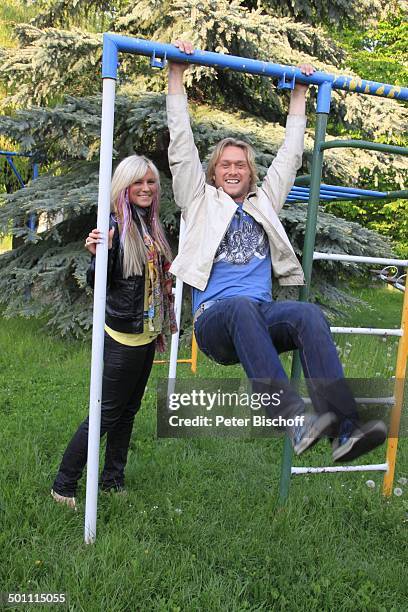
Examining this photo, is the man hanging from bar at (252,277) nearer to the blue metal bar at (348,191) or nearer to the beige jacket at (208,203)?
the beige jacket at (208,203)

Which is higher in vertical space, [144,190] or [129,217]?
[144,190]

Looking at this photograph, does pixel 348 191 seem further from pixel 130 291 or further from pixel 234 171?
pixel 130 291

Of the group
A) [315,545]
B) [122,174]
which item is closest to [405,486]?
[315,545]

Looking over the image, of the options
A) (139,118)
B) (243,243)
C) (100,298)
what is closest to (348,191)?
(243,243)

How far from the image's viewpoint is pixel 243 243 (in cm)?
273

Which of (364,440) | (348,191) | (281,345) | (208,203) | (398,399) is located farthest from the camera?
(348,191)

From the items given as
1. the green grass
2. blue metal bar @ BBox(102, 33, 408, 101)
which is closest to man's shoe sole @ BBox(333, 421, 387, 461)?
the green grass

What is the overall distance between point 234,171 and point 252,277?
1.82 feet

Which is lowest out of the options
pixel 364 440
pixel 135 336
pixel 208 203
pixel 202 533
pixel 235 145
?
pixel 202 533

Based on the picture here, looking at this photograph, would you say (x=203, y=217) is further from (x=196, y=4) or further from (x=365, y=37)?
(x=365, y=37)

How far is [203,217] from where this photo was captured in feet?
8.90

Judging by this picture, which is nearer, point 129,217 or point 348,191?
point 129,217

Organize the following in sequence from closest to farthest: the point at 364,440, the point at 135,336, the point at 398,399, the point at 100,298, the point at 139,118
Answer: the point at 364,440
the point at 100,298
the point at 135,336
the point at 398,399
the point at 139,118

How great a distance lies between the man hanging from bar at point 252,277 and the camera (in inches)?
84.7
